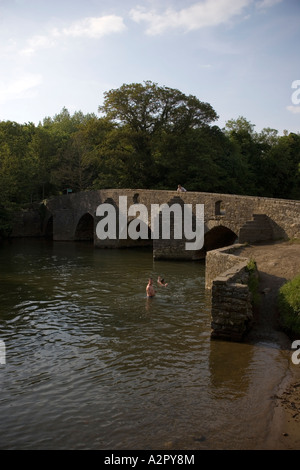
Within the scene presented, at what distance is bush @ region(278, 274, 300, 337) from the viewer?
31.5 ft

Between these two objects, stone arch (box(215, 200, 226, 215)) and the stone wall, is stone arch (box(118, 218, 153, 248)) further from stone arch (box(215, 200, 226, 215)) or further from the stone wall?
the stone wall

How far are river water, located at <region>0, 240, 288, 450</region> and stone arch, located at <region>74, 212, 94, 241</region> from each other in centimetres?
2023

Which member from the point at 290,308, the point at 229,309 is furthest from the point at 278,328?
the point at 229,309

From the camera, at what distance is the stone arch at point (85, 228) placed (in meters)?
35.7

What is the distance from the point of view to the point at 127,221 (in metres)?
29.0

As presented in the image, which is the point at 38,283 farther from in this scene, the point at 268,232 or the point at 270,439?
the point at 270,439

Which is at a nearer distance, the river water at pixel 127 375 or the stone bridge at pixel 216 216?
the river water at pixel 127 375

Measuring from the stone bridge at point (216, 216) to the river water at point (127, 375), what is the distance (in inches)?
189

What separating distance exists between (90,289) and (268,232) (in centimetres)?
779

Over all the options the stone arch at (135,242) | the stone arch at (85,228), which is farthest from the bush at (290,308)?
the stone arch at (85,228)

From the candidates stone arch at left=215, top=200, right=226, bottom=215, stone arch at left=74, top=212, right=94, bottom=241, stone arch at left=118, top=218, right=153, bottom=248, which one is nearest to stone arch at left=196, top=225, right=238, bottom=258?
stone arch at left=215, top=200, right=226, bottom=215

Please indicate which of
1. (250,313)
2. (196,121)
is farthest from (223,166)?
(250,313)

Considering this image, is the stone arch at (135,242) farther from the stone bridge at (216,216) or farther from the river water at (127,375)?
the river water at (127,375)

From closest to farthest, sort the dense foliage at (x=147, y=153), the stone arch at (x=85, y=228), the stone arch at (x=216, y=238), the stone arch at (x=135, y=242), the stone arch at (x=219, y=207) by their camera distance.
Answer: the stone arch at (x=219, y=207) → the stone arch at (x=216, y=238) → the stone arch at (x=135, y=242) → the dense foliage at (x=147, y=153) → the stone arch at (x=85, y=228)
